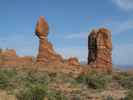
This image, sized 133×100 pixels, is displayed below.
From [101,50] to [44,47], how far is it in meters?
8.91

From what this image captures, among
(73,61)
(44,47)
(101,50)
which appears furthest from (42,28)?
(101,50)

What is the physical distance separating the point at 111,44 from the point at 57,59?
8.67 m

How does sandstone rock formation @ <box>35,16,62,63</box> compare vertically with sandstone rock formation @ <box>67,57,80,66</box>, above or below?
above

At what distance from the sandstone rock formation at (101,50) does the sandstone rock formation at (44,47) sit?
6.11 metres

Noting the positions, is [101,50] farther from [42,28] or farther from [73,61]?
[42,28]

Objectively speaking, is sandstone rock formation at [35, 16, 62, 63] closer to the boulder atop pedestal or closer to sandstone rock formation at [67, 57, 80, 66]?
the boulder atop pedestal

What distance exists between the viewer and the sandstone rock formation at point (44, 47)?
157 ft

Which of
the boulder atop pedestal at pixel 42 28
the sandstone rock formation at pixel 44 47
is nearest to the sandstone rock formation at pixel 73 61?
the sandstone rock formation at pixel 44 47

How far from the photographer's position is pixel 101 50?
43.4 metres

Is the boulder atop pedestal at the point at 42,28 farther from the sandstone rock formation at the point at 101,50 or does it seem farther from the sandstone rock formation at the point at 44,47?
the sandstone rock formation at the point at 101,50

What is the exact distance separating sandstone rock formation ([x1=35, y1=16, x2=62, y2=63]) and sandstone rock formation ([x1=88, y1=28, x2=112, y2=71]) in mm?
6112

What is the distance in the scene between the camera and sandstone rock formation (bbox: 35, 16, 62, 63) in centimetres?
4794

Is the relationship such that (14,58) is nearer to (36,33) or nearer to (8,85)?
(36,33)

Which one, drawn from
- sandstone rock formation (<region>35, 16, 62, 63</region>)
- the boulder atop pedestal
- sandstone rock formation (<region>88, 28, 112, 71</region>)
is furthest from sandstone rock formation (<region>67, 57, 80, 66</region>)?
the boulder atop pedestal
